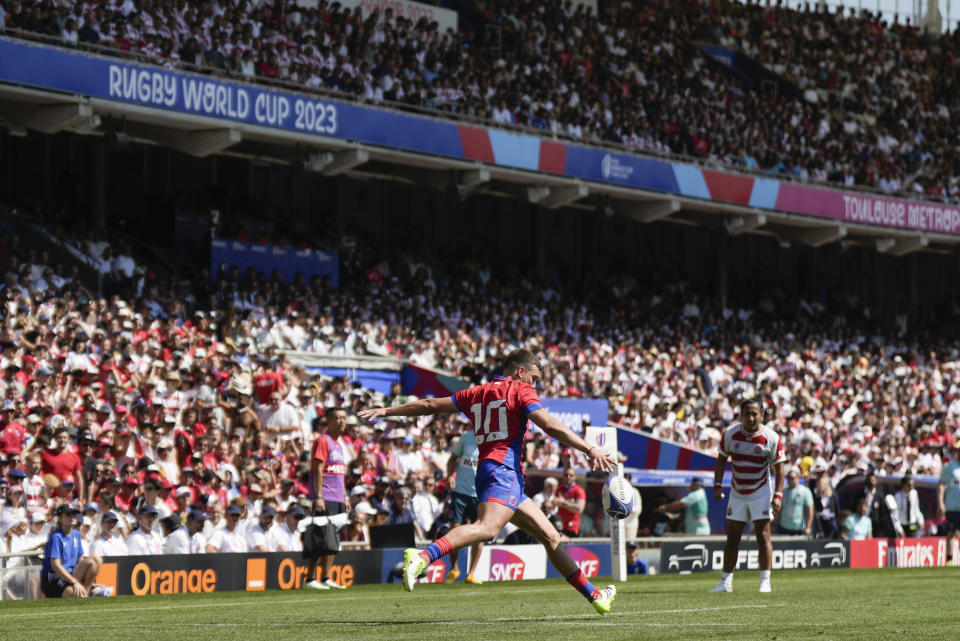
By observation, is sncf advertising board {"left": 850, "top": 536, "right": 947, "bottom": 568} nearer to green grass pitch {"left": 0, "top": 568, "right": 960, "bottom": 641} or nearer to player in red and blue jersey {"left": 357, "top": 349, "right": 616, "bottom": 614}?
green grass pitch {"left": 0, "top": 568, "right": 960, "bottom": 641}

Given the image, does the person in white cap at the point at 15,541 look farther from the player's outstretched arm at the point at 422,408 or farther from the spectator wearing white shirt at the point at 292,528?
the player's outstretched arm at the point at 422,408

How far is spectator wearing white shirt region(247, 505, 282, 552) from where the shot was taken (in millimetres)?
16281

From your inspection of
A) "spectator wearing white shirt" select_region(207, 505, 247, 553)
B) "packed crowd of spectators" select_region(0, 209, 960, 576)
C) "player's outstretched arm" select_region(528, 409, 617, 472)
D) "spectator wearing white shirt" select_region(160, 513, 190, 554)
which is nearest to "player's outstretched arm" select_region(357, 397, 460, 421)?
"player's outstretched arm" select_region(528, 409, 617, 472)

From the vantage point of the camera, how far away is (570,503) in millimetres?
19297

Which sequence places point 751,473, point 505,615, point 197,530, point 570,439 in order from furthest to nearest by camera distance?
point 197,530 < point 751,473 < point 505,615 < point 570,439

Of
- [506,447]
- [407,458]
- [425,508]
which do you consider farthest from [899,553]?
[506,447]

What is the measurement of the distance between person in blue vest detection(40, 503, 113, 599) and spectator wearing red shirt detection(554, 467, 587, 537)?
7198 millimetres

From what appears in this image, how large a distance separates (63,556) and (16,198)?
16.5 metres

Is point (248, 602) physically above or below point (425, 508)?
below

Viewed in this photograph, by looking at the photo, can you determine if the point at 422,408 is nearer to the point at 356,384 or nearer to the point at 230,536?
the point at 230,536

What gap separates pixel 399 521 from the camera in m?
18.1

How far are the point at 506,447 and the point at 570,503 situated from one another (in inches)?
396

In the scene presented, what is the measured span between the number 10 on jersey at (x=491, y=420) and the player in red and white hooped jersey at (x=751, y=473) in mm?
4741

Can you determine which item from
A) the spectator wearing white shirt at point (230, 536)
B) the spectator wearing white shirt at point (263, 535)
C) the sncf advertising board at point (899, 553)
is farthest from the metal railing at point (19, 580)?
the sncf advertising board at point (899, 553)
